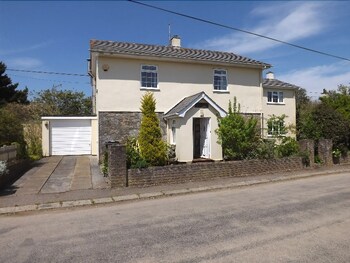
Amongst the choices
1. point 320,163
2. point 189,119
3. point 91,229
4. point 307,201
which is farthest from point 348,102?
point 91,229

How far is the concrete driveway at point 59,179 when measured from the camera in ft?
38.0

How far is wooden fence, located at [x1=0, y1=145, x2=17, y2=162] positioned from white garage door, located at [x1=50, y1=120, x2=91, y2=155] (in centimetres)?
842

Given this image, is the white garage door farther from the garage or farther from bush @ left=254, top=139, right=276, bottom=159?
bush @ left=254, top=139, right=276, bottom=159

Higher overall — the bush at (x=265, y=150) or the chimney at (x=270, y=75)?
the chimney at (x=270, y=75)

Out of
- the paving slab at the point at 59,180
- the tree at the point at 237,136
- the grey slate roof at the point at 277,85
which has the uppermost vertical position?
the grey slate roof at the point at 277,85

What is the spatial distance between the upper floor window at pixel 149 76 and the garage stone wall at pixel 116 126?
1.87 metres

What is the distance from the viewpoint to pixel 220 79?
70.1 ft

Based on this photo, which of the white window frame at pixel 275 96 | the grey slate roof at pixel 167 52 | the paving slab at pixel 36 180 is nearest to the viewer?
the paving slab at pixel 36 180

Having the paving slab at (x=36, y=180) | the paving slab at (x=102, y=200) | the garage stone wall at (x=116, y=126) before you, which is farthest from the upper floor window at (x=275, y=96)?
the paving slab at (x=102, y=200)

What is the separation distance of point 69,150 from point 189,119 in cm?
1098

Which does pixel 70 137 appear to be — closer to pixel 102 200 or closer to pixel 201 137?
pixel 201 137

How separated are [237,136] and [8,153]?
1007 centimetres

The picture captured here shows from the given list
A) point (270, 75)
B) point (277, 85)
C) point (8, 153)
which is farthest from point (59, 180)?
point (270, 75)

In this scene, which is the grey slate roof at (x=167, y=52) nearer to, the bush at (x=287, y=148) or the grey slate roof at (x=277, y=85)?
the grey slate roof at (x=277, y=85)
